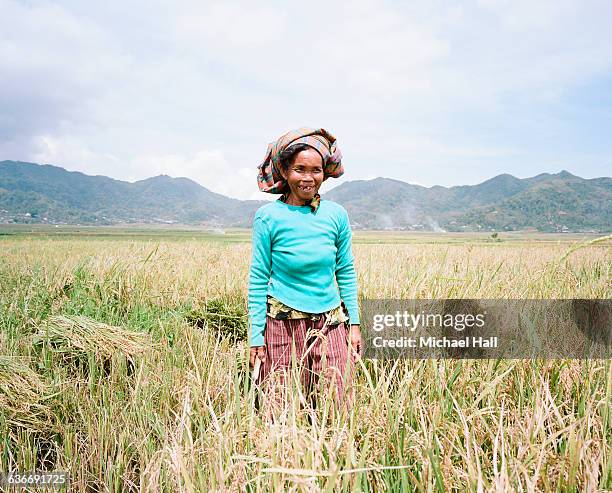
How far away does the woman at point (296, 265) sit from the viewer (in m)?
2.07

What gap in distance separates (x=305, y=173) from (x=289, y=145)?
0.16 meters

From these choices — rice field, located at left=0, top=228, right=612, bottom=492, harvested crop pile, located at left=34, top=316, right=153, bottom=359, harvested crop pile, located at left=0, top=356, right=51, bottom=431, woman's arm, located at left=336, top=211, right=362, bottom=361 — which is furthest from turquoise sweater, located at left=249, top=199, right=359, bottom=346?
harvested crop pile, located at left=0, top=356, right=51, bottom=431

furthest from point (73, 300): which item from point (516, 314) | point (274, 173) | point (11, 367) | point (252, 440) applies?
point (516, 314)

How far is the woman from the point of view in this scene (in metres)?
2.07

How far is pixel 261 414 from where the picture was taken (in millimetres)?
1520

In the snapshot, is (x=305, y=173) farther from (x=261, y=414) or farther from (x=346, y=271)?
(x=261, y=414)

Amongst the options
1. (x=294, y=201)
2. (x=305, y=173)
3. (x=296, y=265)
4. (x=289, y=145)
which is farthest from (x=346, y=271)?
(x=289, y=145)

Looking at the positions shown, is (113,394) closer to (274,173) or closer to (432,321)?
(274,173)

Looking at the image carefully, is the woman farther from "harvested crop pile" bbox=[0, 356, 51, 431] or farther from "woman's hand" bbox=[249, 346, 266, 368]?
"harvested crop pile" bbox=[0, 356, 51, 431]

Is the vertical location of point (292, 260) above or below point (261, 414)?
above

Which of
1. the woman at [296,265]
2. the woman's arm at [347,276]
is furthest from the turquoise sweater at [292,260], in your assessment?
Answer: the woman's arm at [347,276]

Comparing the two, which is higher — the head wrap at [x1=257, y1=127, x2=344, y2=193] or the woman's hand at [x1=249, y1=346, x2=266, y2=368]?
the head wrap at [x1=257, y1=127, x2=344, y2=193]

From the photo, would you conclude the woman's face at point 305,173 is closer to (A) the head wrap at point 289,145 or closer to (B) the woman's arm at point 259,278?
(A) the head wrap at point 289,145

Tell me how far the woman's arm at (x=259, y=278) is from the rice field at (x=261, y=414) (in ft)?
0.64
